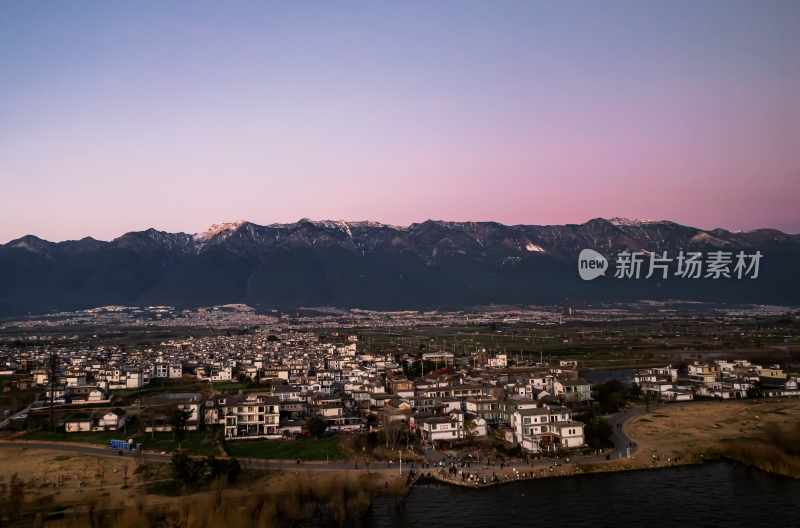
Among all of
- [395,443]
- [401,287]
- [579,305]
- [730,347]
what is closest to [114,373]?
[395,443]

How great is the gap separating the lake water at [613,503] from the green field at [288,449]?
4422 mm

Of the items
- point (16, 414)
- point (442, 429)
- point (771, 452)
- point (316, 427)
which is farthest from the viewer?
point (16, 414)

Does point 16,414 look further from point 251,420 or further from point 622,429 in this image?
point 622,429

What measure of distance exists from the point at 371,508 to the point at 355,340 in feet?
162

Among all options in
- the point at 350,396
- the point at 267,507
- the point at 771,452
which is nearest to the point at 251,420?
the point at 350,396

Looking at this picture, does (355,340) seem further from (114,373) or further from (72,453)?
(72,453)

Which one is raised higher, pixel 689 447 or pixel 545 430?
pixel 545 430

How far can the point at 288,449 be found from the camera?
24.4 meters

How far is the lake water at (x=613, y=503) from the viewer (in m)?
18.1

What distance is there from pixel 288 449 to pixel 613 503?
11.0 metres

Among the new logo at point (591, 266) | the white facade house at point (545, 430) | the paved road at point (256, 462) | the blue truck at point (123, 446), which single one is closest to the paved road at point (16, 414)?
the paved road at point (256, 462)

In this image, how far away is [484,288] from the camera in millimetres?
186250

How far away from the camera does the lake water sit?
18125 millimetres

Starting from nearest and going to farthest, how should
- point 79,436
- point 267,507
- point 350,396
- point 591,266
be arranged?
point 267,507
point 79,436
point 350,396
point 591,266
